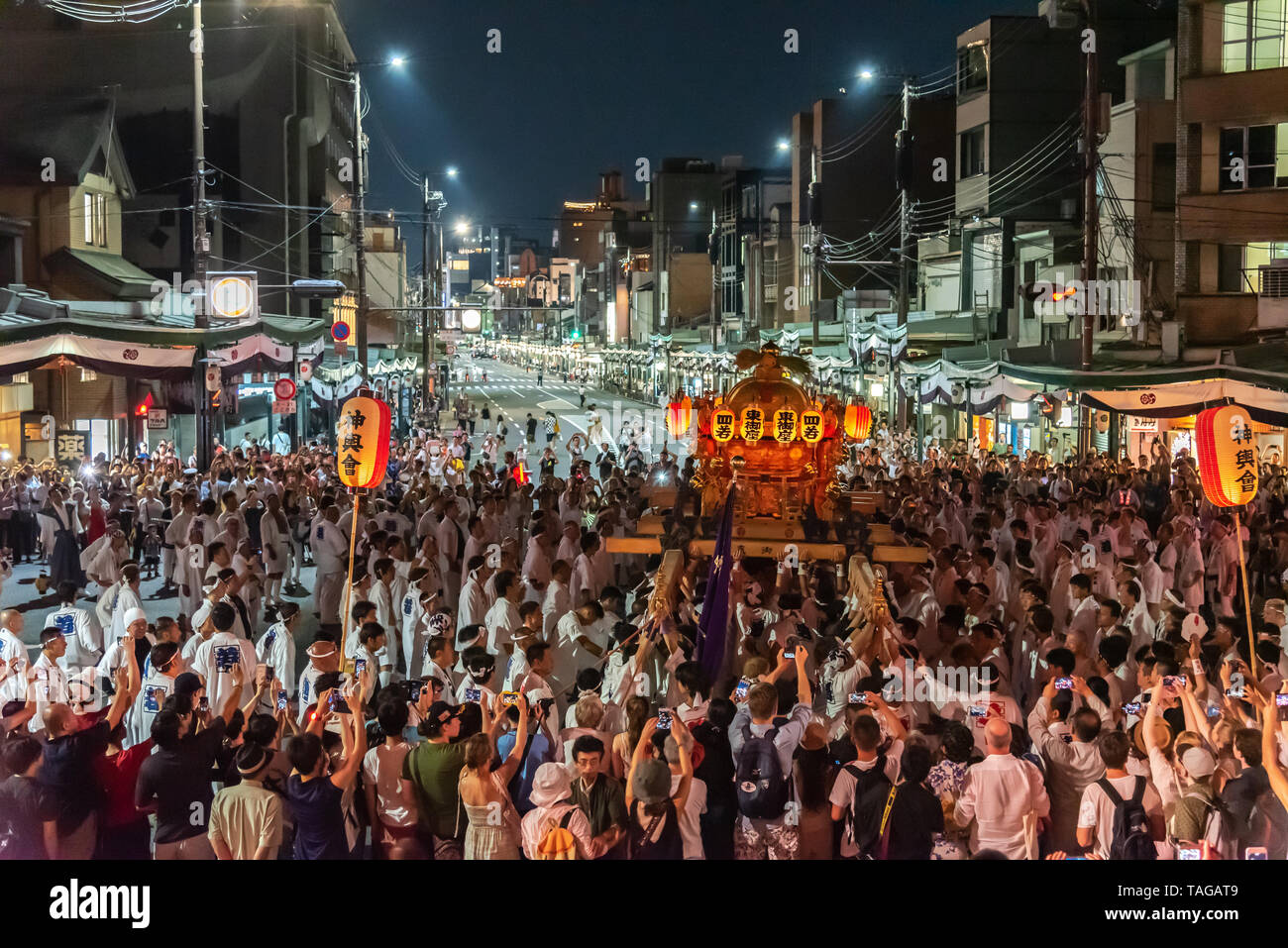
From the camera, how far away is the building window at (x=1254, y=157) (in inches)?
1097

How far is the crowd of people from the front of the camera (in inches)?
246

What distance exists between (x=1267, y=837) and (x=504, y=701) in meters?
3.93

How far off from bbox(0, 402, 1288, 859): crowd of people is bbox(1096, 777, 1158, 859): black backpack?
1 centimetres

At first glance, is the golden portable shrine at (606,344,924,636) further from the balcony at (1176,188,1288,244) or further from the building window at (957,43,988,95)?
the building window at (957,43,988,95)

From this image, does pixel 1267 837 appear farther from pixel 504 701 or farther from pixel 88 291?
pixel 88 291

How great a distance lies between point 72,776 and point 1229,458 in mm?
9412

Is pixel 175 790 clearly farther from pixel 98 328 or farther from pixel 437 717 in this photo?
pixel 98 328

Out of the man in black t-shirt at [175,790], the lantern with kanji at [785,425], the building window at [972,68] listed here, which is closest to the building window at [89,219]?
the lantern with kanji at [785,425]

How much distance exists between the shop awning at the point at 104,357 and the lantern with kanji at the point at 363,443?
33.9ft

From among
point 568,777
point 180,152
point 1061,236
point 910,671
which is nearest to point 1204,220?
point 1061,236

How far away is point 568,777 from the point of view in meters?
6.26

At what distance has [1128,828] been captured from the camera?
627cm

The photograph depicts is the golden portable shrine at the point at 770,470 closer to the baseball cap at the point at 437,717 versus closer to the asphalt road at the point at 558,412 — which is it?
the baseball cap at the point at 437,717

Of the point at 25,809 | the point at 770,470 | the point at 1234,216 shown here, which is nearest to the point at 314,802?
the point at 25,809
